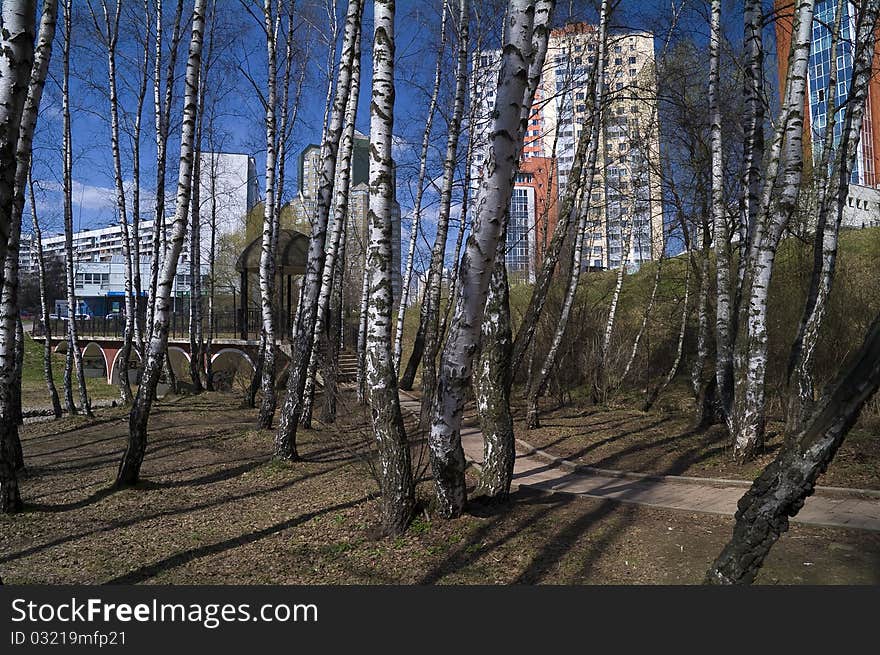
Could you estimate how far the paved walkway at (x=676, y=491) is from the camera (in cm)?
575

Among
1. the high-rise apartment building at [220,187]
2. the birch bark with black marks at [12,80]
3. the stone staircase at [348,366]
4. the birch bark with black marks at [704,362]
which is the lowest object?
the stone staircase at [348,366]

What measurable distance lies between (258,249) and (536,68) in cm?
1544

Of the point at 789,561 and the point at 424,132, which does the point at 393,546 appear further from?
the point at 424,132

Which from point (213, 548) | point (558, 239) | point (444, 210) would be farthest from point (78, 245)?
point (213, 548)

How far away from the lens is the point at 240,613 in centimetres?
389

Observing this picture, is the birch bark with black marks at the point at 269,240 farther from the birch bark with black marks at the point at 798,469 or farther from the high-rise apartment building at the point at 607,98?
the birch bark with black marks at the point at 798,469

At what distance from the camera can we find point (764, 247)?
25.0 feet

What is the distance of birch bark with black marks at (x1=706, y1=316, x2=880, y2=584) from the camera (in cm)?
297

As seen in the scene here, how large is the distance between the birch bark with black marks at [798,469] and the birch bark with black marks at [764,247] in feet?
16.1

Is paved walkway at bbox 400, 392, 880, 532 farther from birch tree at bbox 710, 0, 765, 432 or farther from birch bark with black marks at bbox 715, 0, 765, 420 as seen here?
birch bark with black marks at bbox 715, 0, 765, 420

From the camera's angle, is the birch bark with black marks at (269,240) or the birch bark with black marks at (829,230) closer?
the birch bark with black marks at (829,230)

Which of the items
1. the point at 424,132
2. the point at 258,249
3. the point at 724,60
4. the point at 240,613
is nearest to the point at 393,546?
the point at 240,613

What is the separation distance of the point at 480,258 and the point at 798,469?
295cm

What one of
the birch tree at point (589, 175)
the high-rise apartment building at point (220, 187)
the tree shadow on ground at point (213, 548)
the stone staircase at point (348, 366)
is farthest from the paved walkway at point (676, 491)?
the high-rise apartment building at point (220, 187)
